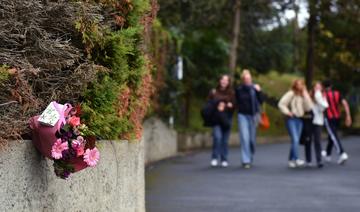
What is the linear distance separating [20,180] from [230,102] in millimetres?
9666

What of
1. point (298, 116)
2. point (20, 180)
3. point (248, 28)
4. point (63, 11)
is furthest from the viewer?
point (248, 28)

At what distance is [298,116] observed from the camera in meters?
14.2

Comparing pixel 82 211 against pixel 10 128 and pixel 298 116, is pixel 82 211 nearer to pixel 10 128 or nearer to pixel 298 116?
pixel 10 128

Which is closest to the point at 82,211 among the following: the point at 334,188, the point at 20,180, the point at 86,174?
the point at 86,174

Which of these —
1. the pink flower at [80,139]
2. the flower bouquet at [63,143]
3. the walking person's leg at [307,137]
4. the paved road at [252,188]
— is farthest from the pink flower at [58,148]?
the walking person's leg at [307,137]

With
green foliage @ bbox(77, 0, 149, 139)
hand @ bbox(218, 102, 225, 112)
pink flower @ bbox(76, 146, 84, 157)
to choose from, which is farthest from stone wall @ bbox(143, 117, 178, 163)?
pink flower @ bbox(76, 146, 84, 157)

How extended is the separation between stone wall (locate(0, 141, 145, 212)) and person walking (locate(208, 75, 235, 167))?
678cm

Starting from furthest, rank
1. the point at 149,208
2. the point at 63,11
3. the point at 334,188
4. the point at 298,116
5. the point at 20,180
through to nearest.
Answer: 1. the point at 298,116
2. the point at 334,188
3. the point at 149,208
4. the point at 63,11
5. the point at 20,180

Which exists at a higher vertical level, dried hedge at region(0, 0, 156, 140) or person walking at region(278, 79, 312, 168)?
dried hedge at region(0, 0, 156, 140)

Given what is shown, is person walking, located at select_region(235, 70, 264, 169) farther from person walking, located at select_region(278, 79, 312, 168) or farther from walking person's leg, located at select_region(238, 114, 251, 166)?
person walking, located at select_region(278, 79, 312, 168)

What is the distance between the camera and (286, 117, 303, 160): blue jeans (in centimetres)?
1414

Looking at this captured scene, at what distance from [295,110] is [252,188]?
13.0 feet

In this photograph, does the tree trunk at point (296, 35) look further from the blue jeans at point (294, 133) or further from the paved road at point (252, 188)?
the blue jeans at point (294, 133)

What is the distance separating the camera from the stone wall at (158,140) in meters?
15.1
